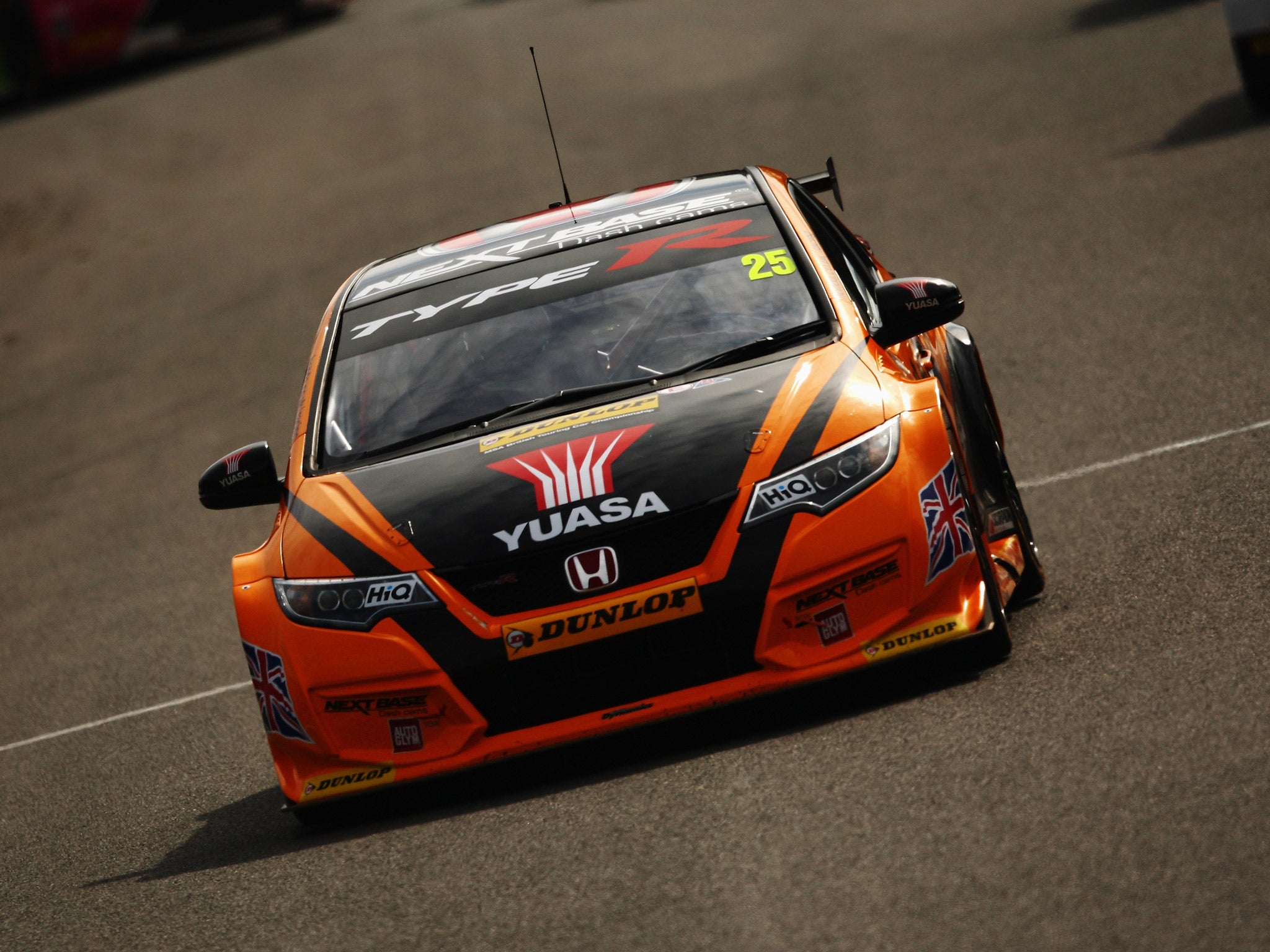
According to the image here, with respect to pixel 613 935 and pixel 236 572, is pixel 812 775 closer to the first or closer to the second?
pixel 613 935

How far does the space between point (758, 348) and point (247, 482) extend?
5.76 ft

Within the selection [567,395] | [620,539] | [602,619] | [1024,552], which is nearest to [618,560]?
[620,539]

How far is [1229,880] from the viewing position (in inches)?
137

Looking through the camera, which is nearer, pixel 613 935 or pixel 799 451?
pixel 613 935

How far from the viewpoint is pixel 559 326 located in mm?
5988

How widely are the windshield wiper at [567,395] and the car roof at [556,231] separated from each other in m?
0.96

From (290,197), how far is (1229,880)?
19304 mm

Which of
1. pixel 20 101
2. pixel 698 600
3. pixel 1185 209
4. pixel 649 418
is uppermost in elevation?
pixel 20 101

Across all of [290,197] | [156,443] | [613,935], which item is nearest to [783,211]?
[613,935]

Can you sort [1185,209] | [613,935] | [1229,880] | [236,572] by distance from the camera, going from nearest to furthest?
[1229,880], [613,935], [236,572], [1185,209]

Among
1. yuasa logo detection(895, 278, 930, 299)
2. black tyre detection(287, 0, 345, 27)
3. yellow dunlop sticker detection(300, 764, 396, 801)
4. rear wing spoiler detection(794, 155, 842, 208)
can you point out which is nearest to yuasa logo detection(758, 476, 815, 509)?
yuasa logo detection(895, 278, 930, 299)

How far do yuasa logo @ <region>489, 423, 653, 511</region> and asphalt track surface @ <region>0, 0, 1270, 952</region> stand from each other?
808 mm

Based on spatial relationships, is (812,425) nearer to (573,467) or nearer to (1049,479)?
(573,467)

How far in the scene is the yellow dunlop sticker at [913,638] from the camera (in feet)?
16.2
